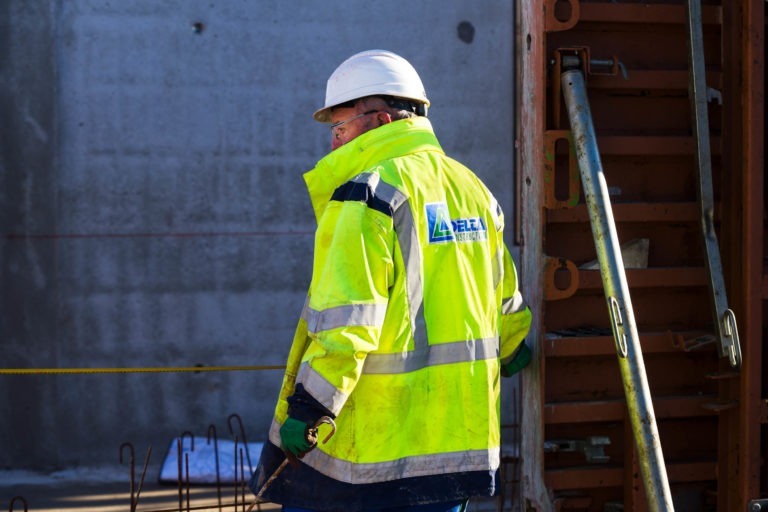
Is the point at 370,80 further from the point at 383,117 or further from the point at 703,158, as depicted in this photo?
the point at 703,158

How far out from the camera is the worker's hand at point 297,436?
11.5 feet

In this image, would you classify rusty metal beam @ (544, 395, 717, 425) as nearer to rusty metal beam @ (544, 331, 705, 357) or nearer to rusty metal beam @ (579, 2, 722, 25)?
rusty metal beam @ (544, 331, 705, 357)

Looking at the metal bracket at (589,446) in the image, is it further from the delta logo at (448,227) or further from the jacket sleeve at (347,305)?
the jacket sleeve at (347,305)

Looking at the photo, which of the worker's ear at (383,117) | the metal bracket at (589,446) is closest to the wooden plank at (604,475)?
the metal bracket at (589,446)

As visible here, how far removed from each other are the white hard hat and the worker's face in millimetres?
39

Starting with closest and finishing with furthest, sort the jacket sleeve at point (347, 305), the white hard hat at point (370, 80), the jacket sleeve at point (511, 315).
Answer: the jacket sleeve at point (347, 305)
the white hard hat at point (370, 80)
the jacket sleeve at point (511, 315)

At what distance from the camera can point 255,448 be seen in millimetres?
8297

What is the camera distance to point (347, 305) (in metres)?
3.46

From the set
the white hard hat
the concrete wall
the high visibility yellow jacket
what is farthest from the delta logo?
the concrete wall

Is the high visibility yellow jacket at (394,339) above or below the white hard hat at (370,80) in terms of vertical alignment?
below

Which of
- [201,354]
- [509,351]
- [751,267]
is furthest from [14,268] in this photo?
[751,267]

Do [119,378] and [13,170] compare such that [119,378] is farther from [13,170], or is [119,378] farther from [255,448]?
[13,170]

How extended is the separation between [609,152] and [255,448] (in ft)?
15.5

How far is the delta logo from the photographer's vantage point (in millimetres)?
3703
